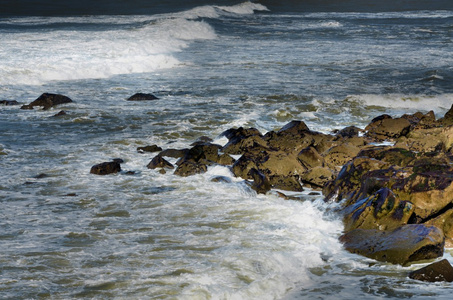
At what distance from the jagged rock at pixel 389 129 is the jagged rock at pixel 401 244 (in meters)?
5.35

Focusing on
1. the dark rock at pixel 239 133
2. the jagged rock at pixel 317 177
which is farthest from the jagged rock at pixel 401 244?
the dark rock at pixel 239 133

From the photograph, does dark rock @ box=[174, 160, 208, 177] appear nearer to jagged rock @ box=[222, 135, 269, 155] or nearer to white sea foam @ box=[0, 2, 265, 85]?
jagged rock @ box=[222, 135, 269, 155]

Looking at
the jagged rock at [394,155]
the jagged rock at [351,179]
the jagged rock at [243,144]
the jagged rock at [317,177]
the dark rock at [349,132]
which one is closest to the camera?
the jagged rock at [351,179]

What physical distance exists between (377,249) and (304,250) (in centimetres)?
80

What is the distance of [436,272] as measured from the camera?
560cm

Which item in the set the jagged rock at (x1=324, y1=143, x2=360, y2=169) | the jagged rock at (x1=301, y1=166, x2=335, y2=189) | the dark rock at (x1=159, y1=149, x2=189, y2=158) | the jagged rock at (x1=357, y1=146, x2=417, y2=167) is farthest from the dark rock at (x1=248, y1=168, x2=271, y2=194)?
the dark rock at (x1=159, y1=149, x2=189, y2=158)

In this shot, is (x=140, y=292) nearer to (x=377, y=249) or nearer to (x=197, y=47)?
(x=377, y=249)

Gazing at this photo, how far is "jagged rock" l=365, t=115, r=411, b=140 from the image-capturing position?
459 inches

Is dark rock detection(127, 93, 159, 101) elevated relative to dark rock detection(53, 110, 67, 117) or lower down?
elevated

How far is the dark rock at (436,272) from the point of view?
18.3 feet

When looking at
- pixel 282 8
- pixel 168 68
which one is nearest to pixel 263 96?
pixel 168 68

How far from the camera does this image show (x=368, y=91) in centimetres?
1747

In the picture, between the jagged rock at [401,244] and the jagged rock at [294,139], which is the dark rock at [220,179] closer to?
the jagged rock at [294,139]

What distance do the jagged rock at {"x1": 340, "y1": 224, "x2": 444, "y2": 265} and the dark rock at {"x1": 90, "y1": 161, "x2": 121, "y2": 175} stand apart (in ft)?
14.6
